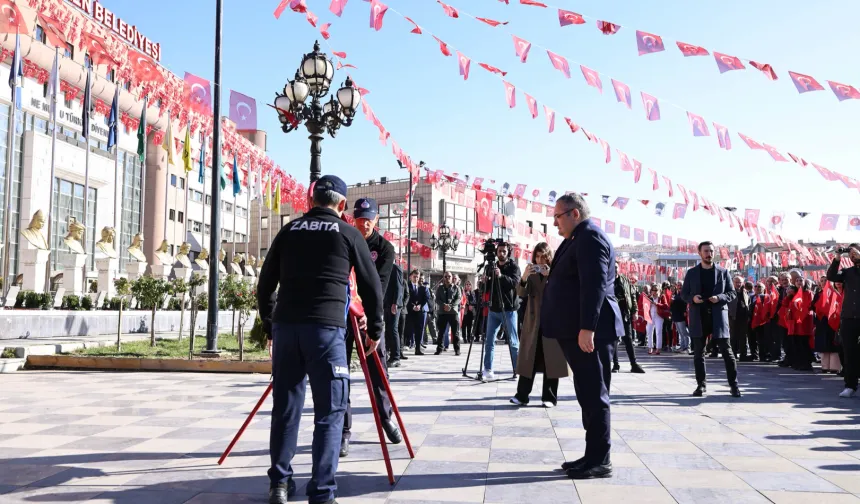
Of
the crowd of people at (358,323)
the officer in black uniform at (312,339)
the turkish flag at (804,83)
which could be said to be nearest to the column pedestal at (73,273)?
the crowd of people at (358,323)

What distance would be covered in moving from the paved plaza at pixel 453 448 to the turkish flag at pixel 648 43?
5008mm

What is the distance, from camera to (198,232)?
63938mm

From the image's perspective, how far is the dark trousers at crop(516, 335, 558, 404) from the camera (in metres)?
7.31

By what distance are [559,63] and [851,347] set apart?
6102mm

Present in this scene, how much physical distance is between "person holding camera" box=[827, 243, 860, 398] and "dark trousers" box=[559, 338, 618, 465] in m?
5.29

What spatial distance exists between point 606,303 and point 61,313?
16229 mm

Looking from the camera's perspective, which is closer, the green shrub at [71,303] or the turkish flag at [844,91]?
the turkish flag at [844,91]

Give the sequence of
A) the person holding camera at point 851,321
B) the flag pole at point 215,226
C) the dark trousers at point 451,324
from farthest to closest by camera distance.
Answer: the dark trousers at point 451,324
the flag pole at point 215,226
the person holding camera at point 851,321

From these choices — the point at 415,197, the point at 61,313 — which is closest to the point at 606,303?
the point at 61,313

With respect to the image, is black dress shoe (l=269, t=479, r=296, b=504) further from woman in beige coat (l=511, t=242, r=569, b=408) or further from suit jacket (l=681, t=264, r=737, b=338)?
suit jacket (l=681, t=264, r=737, b=338)

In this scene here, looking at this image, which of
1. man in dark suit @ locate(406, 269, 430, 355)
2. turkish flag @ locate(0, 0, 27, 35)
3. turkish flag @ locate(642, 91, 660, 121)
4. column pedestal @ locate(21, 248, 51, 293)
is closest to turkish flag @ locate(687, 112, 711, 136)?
turkish flag @ locate(642, 91, 660, 121)

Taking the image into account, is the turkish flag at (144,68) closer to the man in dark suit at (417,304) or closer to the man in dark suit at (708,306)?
the man in dark suit at (417,304)

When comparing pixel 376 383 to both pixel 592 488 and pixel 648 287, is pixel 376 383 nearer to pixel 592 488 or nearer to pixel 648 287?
pixel 592 488

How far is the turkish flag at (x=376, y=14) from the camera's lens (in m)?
10.4
